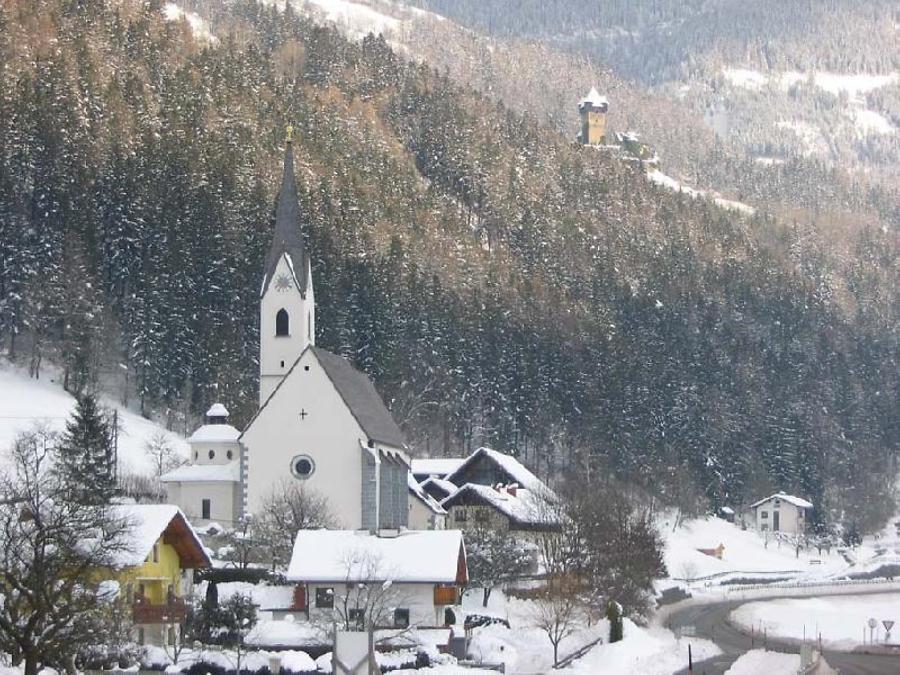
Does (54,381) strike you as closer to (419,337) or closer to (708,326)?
(419,337)

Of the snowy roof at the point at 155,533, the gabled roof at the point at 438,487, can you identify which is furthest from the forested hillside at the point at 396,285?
the snowy roof at the point at 155,533

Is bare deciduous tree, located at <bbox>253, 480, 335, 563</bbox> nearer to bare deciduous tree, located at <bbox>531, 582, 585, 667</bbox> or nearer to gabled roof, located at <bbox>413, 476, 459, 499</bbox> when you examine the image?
bare deciduous tree, located at <bbox>531, 582, 585, 667</bbox>

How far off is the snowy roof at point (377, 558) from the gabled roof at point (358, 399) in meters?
17.3

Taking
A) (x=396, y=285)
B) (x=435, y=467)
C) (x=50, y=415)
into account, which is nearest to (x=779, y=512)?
(x=396, y=285)

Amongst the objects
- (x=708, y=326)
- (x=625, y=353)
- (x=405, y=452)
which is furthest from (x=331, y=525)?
(x=708, y=326)

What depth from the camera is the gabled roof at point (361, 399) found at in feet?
285

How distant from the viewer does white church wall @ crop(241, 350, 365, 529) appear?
86438 millimetres

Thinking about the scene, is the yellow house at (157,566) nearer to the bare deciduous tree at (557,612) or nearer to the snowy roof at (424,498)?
the bare deciduous tree at (557,612)

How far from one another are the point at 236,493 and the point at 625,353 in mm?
66323

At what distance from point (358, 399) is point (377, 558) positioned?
918 inches

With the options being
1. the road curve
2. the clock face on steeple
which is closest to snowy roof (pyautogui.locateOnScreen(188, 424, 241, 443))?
the clock face on steeple

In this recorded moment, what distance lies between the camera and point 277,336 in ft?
312

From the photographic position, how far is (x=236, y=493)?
87.7m

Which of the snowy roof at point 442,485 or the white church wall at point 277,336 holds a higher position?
the white church wall at point 277,336
